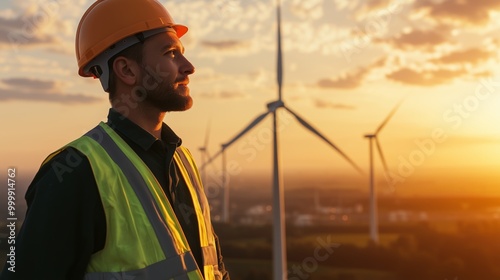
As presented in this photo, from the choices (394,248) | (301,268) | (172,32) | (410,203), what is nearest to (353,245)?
(394,248)

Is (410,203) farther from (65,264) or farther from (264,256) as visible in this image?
(65,264)

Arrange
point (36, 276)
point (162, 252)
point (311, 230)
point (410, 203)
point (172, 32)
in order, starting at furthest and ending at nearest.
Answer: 1. point (410, 203)
2. point (311, 230)
3. point (172, 32)
4. point (162, 252)
5. point (36, 276)

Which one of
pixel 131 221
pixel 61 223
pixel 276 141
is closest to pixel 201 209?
pixel 131 221

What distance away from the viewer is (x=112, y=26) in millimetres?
4746

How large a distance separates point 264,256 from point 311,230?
96.6 feet

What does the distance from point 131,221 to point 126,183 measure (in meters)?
0.23

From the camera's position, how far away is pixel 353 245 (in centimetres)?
8512

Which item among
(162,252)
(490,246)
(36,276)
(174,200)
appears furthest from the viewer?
(490,246)

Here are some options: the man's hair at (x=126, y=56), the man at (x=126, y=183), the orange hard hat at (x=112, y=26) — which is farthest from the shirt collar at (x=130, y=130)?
the orange hard hat at (x=112, y=26)

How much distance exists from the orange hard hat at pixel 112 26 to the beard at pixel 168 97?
34 centimetres

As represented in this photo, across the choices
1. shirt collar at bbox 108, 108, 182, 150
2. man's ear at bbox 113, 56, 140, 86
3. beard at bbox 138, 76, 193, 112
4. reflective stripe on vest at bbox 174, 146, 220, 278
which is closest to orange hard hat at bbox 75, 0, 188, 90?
man's ear at bbox 113, 56, 140, 86

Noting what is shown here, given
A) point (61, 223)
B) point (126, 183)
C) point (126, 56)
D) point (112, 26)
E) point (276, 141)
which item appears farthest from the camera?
point (276, 141)

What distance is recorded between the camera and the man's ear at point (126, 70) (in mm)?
4520

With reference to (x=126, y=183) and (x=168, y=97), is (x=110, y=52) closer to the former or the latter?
(x=168, y=97)
